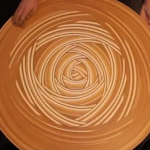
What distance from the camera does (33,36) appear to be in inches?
21.9

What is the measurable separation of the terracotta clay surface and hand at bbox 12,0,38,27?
14 mm

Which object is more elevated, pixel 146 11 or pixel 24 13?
pixel 146 11

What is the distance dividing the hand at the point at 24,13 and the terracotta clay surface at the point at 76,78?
14 mm

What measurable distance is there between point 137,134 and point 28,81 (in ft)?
0.84

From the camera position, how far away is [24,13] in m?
0.57

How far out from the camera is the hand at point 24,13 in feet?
1.82

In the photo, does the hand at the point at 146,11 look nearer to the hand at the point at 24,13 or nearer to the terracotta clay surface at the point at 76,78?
the terracotta clay surface at the point at 76,78

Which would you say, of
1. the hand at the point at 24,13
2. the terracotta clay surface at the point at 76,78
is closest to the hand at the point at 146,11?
the terracotta clay surface at the point at 76,78

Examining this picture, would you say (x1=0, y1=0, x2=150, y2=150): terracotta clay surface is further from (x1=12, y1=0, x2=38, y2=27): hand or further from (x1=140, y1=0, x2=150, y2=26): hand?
(x1=140, y1=0, x2=150, y2=26): hand

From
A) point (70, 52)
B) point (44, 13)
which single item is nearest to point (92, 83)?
point (70, 52)

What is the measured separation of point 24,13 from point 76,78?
0.19 m

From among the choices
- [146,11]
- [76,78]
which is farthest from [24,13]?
[146,11]

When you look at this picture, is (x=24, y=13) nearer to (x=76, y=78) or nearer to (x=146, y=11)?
(x=76, y=78)

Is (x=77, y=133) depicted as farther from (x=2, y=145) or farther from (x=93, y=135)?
(x=2, y=145)
